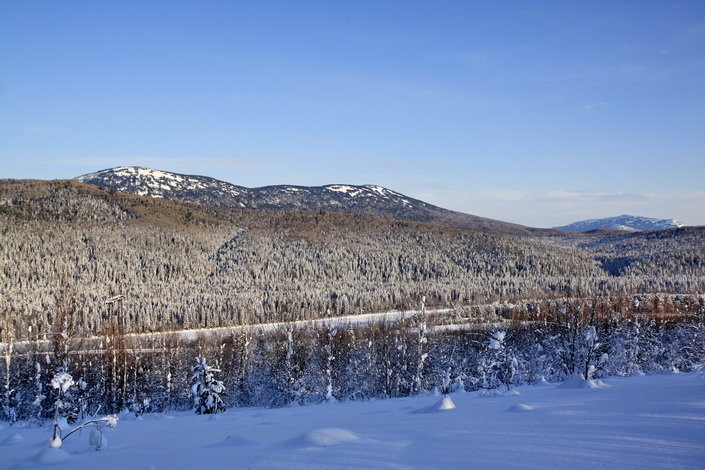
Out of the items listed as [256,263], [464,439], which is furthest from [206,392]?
[256,263]

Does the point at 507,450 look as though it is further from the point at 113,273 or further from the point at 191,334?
the point at 113,273

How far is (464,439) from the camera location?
19.9 feet

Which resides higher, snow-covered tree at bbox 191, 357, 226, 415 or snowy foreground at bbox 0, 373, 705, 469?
snowy foreground at bbox 0, 373, 705, 469

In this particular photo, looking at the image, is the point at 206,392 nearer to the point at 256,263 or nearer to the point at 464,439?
the point at 464,439

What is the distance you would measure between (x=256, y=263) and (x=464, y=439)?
13818 cm

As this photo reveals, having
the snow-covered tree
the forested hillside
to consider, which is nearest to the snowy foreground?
the snow-covered tree

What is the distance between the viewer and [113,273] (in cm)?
11806

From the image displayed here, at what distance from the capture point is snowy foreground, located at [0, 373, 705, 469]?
16.6 feet

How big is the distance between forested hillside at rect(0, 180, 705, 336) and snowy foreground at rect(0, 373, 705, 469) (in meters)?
83.3

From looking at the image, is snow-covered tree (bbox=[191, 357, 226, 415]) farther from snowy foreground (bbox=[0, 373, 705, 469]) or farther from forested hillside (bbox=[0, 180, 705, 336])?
forested hillside (bbox=[0, 180, 705, 336])

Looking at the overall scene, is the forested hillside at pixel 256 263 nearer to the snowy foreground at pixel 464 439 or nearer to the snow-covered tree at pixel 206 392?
the snow-covered tree at pixel 206 392

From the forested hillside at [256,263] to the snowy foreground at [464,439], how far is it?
3279 inches

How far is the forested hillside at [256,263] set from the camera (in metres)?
102

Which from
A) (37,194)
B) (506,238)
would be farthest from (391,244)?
(37,194)
